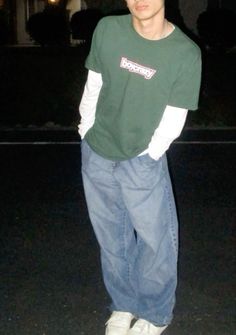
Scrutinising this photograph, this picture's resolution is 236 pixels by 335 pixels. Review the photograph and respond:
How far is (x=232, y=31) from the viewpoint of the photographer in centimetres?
1415

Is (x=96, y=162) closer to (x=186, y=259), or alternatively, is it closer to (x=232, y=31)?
(x=186, y=259)

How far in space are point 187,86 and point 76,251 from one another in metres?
2.29

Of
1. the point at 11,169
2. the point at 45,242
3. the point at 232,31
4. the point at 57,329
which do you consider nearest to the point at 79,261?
the point at 45,242

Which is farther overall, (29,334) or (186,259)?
(186,259)

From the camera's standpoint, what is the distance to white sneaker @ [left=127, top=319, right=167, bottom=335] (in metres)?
3.38

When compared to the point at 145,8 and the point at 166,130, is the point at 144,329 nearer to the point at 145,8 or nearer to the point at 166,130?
the point at 166,130

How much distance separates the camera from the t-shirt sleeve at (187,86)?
2.85m

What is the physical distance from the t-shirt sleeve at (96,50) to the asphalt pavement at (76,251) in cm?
151

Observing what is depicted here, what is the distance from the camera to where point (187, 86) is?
9.39 feet

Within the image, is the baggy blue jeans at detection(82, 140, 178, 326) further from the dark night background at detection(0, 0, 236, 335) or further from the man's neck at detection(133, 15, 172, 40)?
the man's neck at detection(133, 15, 172, 40)

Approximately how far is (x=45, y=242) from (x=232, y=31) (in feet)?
33.8

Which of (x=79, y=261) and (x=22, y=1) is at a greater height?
(x=79, y=261)

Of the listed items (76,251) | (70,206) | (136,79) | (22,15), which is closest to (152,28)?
(136,79)

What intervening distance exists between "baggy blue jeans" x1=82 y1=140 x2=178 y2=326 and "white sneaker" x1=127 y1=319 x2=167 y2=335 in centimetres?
4
